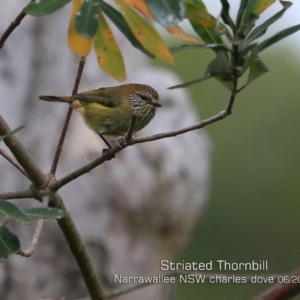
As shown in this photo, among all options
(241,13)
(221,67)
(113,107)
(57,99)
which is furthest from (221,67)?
(113,107)

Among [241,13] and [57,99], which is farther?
[57,99]

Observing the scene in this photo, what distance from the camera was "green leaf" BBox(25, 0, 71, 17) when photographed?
97 centimetres

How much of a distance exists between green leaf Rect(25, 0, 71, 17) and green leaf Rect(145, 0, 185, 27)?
0.15 meters

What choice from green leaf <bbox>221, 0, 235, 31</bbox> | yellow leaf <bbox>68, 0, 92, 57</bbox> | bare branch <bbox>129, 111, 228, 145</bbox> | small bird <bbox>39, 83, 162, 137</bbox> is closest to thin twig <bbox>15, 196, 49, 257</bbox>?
bare branch <bbox>129, 111, 228, 145</bbox>

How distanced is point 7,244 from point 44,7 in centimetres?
45

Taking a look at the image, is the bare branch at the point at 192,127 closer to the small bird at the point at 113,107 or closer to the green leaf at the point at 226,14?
the green leaf at the point at 226,14

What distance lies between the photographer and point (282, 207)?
564cm

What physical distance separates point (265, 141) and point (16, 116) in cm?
313

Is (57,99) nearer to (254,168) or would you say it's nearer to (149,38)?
(149,38)

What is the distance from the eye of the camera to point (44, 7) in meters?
0.97

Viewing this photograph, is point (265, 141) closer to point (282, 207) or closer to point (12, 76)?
point (282, 207)

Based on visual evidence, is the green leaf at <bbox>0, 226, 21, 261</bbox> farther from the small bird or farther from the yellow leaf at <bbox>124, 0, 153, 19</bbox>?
the small bird

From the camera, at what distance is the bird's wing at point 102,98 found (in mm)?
2145

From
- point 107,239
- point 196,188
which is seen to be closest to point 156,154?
point 196,188
